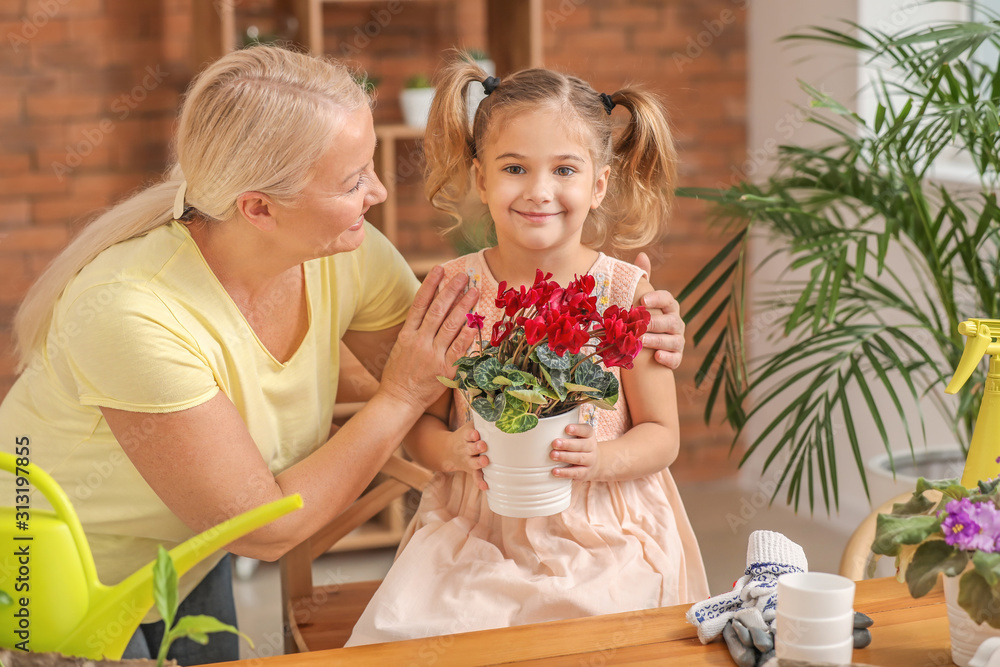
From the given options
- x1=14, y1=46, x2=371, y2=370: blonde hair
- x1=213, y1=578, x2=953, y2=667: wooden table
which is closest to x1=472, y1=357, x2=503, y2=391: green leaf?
x1=213, y1=578, x2=953, y2=667: wooden table

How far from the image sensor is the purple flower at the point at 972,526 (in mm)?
1013

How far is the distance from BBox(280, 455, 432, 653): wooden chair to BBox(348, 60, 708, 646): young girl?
22 centimetres

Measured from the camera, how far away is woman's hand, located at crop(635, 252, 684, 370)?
156 centimetres

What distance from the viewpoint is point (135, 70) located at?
10.9 feet

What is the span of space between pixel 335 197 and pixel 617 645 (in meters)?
0.75

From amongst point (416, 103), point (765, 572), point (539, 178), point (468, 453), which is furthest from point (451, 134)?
point (416, 103)

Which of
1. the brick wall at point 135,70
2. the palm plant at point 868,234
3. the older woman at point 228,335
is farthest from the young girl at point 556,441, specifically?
the brick wall at point 135,70

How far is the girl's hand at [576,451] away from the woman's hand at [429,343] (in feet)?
0.96

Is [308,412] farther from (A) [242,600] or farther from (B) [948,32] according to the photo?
(A) [242,600]

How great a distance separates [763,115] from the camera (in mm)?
3756

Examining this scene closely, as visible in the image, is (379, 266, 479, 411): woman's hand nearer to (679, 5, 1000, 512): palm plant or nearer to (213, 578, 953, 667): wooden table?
(213, 578, 953, 667): wooden table

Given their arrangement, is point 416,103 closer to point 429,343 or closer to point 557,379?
point 429,343

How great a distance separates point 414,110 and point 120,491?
77.9 inches

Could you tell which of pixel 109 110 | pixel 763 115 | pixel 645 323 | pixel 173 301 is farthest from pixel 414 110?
pixel 645 323
